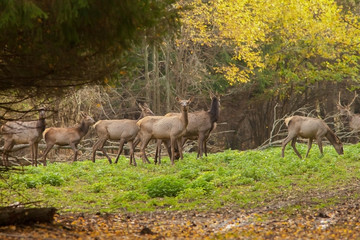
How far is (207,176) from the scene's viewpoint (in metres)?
15.6

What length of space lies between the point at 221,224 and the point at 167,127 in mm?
10779

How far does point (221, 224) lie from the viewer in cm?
1061

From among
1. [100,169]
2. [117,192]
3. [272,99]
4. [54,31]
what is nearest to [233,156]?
[100,169]

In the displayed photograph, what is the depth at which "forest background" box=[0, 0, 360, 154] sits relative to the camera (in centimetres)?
848

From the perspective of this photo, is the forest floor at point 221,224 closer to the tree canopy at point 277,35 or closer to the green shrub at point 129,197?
the green shrub at point 129,197

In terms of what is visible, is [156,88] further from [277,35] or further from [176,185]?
[176,185]

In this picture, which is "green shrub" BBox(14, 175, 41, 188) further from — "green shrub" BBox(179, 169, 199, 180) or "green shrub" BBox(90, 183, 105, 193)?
"green shrub" BBox(179, 169, 199, 180)

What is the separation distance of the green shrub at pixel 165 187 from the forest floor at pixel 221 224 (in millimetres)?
1749

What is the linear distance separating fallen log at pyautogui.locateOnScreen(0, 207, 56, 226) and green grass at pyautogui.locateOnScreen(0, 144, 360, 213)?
2149 millimetres

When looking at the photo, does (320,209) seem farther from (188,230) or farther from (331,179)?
(331,179)

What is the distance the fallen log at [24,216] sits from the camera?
870 cm

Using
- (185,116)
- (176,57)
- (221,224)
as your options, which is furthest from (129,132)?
(221,224)

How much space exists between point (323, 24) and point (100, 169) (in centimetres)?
1822

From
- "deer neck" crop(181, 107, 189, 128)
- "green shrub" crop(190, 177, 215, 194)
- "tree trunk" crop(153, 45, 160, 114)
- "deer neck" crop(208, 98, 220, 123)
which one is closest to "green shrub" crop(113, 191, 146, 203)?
"green shrub" crop(190, 177, 215, 194)
